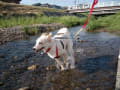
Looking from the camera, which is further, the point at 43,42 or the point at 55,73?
the point at 55,73

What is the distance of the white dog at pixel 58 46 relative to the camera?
4.62 m

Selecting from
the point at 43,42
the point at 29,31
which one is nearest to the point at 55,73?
the point at 43,42

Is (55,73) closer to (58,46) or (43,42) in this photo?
(58,46)

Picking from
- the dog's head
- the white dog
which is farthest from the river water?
the dog's head

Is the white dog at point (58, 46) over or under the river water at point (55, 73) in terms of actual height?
over

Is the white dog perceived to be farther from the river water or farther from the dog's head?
the river water

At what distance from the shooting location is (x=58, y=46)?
→ 5184 millimetres

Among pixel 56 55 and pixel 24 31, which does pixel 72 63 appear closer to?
pixel 56 55

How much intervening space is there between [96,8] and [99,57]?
35.9m

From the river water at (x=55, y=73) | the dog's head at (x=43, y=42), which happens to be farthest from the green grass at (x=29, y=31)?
the dog's head at (x=43, y=42)

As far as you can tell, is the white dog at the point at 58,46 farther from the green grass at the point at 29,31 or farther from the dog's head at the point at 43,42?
the green grass at the point at 29,31

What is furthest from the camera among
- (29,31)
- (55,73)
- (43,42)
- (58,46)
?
(29,31)

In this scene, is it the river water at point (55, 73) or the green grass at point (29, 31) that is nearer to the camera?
the river water at point (55, 73)

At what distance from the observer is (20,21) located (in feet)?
58.0
